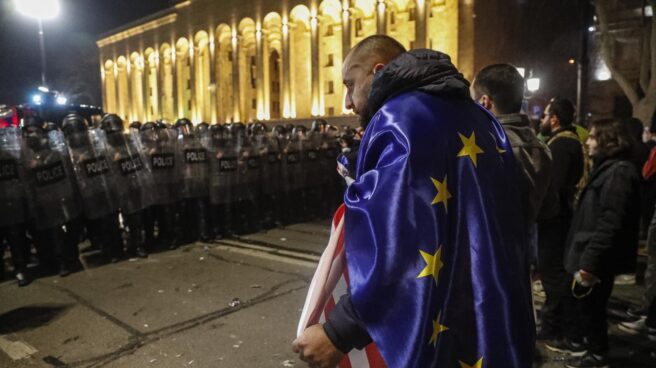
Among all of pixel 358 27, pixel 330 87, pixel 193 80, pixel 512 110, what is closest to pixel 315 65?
pixel 330 87

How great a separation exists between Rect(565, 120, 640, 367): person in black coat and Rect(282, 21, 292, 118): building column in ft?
126

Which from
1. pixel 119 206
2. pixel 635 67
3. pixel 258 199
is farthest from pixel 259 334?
pixel 635 67

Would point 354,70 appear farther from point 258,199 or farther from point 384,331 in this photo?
point 258,199

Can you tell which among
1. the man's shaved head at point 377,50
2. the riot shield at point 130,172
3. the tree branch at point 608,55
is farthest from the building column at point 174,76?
the man's shaved head at point 377,50

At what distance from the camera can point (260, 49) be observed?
42750 mm

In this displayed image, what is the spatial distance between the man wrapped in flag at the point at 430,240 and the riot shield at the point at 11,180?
21.0ft

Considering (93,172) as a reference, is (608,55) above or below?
above

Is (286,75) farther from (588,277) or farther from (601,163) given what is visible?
(588,277)

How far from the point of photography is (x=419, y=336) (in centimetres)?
143

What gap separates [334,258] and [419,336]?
0.46m

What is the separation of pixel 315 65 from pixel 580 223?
36.5 metres

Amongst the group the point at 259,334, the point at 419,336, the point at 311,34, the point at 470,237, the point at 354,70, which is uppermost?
the point at 311,34

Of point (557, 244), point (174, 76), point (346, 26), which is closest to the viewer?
point (557, 244)

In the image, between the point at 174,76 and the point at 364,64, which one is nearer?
the point at 364,64
